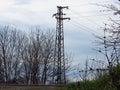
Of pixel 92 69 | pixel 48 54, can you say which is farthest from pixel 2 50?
pixel 92 69

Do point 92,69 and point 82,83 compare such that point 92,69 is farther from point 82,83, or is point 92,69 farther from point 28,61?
point 28,61

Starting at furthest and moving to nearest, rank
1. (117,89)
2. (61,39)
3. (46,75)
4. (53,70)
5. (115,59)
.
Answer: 1. (46,75)
2. (53,70)
3. (61,39)
4. (115,59)
5. (117,89)

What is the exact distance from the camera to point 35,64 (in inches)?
2281

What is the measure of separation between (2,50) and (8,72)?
3645mm

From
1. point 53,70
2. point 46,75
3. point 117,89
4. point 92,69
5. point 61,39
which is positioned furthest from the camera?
point 46,75

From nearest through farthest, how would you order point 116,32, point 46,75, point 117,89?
point 116,32 < point 117,89 < point 46,75

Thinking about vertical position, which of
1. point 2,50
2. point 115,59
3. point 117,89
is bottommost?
point 117,89

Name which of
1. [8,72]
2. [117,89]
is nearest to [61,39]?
[8,72]

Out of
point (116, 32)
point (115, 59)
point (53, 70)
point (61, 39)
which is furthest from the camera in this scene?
point (53, 70)

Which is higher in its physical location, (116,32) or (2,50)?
(2,50)

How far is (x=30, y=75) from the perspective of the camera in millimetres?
58375

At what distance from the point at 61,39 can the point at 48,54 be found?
1165 centimetres

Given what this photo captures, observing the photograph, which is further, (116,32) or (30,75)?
(30,75)

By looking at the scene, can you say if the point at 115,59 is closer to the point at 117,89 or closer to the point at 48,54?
the point at 117,89
